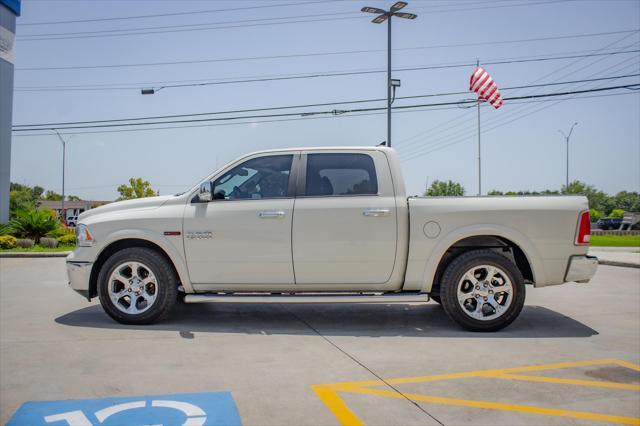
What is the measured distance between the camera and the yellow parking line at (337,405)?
332 cm

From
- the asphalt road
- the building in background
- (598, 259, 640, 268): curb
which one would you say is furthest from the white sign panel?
(598, 259, 640, 268): curb

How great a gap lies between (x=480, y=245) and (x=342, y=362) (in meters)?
2.43

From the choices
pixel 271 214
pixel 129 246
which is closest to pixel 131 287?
pixel 129 246

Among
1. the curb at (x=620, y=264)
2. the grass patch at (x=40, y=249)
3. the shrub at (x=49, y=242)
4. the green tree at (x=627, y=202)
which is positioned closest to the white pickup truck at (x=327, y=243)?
the curb at (x=620, y=264)

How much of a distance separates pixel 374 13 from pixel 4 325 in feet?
58.8

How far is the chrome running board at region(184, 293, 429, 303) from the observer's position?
5.87 metres

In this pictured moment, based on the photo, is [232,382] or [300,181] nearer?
[232,382]

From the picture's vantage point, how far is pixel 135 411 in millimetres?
3484

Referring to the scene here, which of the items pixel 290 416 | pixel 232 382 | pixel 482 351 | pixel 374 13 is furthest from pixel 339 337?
pixel 374 13

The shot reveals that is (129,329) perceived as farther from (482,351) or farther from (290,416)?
(482,351)

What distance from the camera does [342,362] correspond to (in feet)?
15.4

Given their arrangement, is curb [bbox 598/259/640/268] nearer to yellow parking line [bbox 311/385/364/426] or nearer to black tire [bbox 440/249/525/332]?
black tire [bbox 440/249/525/332]

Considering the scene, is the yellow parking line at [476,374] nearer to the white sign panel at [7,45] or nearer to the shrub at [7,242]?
the shrub at [7,242]

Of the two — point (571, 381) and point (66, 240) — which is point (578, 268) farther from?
point (66, 240)
